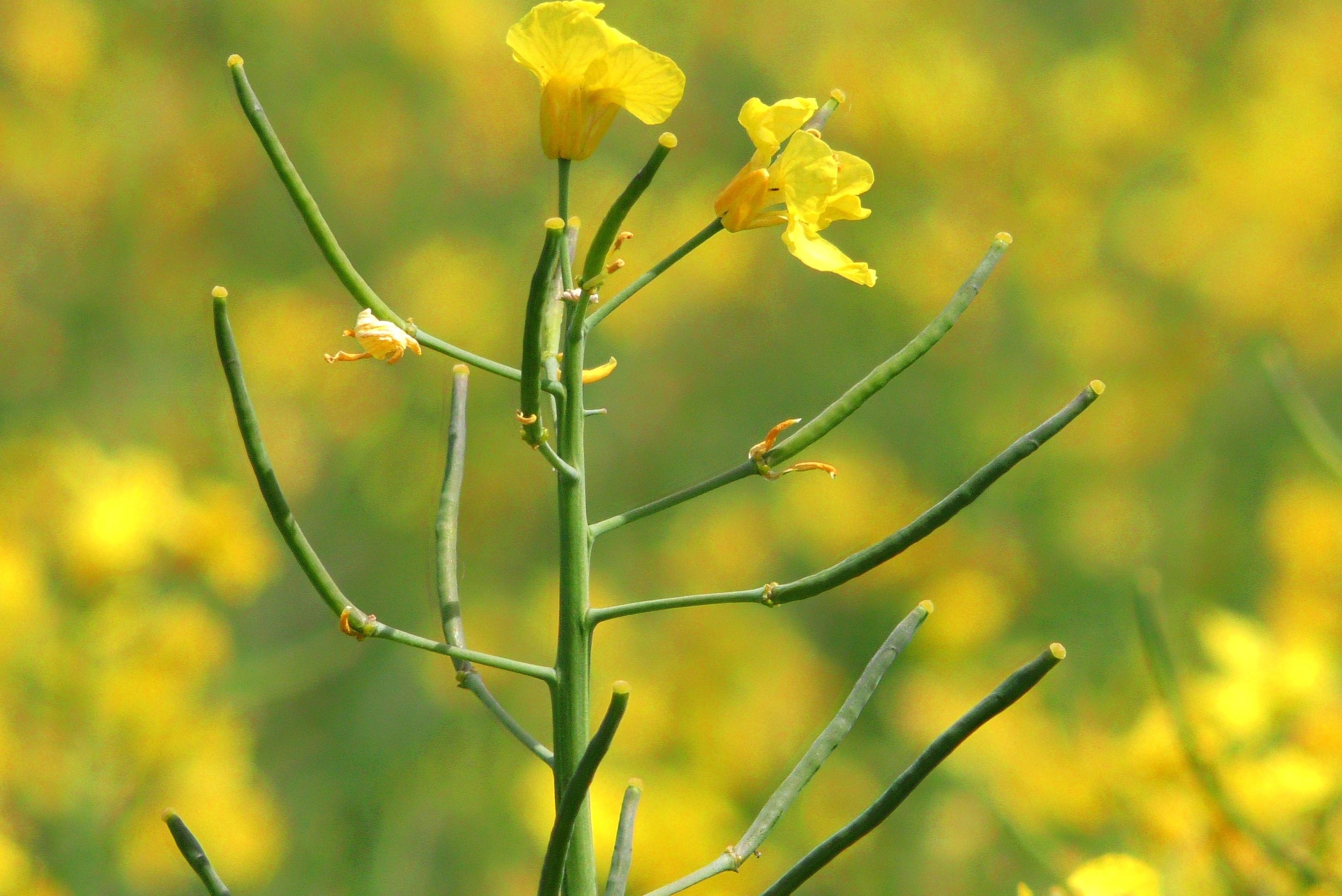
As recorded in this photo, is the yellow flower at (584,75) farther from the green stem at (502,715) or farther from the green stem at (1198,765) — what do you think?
the green stem at (1198,765)

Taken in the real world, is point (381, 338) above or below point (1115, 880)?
above

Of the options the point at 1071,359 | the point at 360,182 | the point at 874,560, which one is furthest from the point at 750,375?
the point at 874,560

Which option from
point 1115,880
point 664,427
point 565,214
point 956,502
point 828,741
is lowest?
point 1115,880

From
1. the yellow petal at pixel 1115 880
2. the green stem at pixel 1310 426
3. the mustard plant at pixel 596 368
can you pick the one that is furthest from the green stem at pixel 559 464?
the green stem at pixel 1310 426

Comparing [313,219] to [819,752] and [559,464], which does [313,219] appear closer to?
[559,464]

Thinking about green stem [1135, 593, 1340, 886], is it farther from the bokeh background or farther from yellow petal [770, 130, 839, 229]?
yellow petal [770, 130, 839, 229]

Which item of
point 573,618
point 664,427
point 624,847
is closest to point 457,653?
point 573,618

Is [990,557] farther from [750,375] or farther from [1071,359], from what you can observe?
[750,375]
